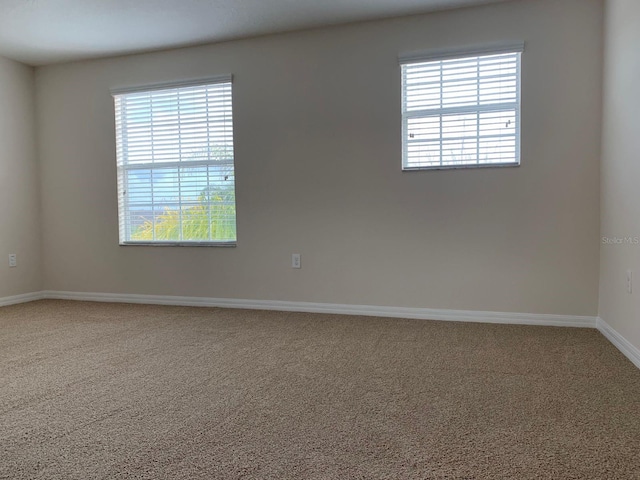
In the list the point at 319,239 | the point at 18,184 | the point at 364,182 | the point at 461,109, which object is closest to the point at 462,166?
the point at 461,109

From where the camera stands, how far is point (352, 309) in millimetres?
3568

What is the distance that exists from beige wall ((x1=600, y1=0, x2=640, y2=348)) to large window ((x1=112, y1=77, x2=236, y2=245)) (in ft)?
9.39

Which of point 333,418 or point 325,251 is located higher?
point 325,251

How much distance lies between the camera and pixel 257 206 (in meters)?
3.77

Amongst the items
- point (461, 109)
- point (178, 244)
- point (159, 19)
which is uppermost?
point (159, 19)

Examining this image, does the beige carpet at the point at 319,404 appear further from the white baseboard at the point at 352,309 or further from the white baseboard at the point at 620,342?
the white baseboard at the point at 352,309

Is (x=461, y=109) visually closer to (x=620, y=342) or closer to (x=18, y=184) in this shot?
(x=620, y=342)

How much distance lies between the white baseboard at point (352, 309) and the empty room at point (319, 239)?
0.06 ft

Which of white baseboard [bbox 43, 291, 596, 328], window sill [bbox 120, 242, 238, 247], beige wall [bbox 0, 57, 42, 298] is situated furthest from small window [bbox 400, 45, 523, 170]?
beige wall [bbox 0, 57, 42, 298]

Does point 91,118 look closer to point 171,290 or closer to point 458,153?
point 171,290

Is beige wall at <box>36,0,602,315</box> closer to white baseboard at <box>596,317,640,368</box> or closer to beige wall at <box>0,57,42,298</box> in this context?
white baseboard at <box>596,317,640,368</box>

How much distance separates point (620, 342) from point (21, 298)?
5073 millimetres

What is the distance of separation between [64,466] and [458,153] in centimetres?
301

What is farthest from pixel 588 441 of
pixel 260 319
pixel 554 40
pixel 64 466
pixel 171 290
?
pixel 171 290
